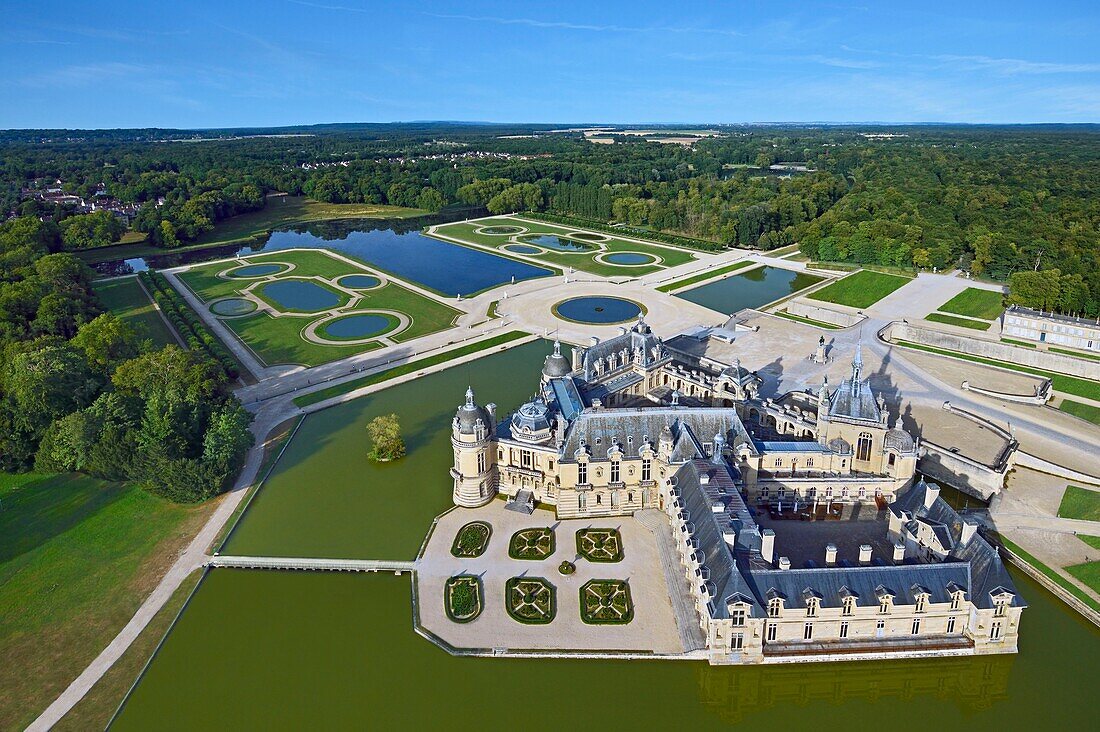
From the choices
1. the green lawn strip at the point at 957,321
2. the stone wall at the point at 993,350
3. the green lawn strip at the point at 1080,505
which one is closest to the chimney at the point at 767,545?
the green lawn strip at the point at 1080,505

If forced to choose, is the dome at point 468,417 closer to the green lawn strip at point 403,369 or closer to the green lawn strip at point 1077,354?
the green lawn strip at point 403,369

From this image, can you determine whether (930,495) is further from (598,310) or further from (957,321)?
(598,310)

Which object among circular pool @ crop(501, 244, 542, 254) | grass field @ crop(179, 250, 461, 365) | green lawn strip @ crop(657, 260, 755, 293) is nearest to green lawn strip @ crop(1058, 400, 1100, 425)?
green lawn strip @ crop(657, 260, 755, 293)

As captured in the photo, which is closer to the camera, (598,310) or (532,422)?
(532,422)

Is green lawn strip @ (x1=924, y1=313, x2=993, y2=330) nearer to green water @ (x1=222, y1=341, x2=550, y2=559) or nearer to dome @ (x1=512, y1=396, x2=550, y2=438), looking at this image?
green water @ (x1=222, y1=341, x2=550, y2=559)

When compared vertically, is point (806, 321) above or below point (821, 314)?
below

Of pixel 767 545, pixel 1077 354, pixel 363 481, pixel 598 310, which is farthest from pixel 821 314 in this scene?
pixel 363 481

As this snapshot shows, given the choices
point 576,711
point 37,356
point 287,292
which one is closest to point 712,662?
point 576,711
